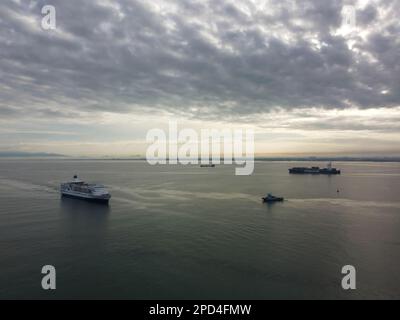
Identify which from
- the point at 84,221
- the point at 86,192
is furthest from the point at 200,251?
Result: the point at 86,192

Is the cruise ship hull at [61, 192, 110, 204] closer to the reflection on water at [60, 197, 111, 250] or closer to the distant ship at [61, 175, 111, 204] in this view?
the distant ship at [61, 175, 111, 204]

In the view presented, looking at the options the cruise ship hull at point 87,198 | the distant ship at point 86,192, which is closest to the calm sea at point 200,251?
the cruise ship hull at point 87,198

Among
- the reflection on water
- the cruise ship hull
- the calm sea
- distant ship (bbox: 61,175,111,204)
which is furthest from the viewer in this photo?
distant ship (bbox: 61,175,111,204)

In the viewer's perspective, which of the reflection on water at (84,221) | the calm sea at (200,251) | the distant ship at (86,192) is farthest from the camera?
the distant ship at (86,192)

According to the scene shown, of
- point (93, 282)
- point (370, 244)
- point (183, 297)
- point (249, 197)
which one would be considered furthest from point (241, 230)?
point (249, 197)

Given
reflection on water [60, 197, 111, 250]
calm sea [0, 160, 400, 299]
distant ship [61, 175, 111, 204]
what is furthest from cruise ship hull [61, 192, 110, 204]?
calm sea [0, 160, 400, 299]

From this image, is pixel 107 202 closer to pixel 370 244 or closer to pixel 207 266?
pixel 207 266

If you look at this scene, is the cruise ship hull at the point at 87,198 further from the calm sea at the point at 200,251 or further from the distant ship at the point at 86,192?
the calm sea at the point at 200,251

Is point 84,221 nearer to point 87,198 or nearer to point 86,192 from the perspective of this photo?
point 87,198
